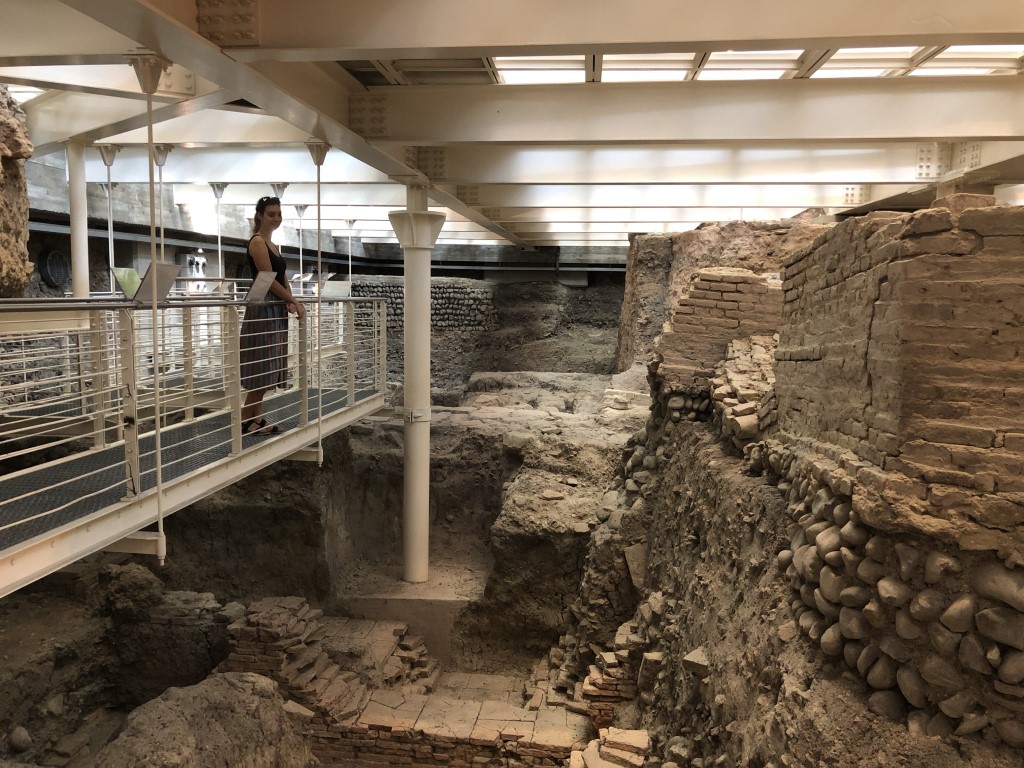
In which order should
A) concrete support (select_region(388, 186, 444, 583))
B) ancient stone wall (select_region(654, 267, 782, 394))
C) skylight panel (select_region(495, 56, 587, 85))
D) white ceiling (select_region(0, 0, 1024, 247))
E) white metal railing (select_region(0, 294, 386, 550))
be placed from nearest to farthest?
white ceiling (select_region(0, 0, 1024, 247)) → white metal railing (select_region(0, 294, 386, 550)) → skylight panel (select_region(495, 56, 587, 85)) → ancient stone wall (select_region(654, 267, 782, 394)) → concrete support (select_region(388, 186, 444, 583))

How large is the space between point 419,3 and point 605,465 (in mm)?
5954

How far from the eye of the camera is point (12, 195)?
16.0 ft

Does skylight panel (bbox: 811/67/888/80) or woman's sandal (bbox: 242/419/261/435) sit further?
woman's sandal (bbox: 242/419/261/435)

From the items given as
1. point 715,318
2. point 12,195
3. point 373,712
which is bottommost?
point 373,712

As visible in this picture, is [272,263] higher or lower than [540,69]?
lower

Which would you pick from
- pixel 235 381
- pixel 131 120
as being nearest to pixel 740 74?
pixel 235 381

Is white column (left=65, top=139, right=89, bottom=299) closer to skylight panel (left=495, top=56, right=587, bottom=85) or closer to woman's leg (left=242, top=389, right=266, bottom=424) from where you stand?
woman's leg (left=242, top=389, right=266, bottom=424)

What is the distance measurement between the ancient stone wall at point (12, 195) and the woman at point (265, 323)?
1.46 metres

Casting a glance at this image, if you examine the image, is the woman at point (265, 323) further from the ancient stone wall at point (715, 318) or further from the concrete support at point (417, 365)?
the ancient stone wall at point (715, 318)

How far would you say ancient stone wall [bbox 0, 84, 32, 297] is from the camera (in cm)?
462

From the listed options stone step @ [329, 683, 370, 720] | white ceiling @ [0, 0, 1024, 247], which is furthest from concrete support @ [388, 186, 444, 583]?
stone step @ [329, 683, 370, 720]

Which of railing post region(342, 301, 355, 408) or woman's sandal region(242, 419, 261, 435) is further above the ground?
railing post region(342, 301, 355, 408)

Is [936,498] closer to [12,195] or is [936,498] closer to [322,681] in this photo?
[12,195]

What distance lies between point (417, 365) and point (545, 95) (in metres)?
3.45
